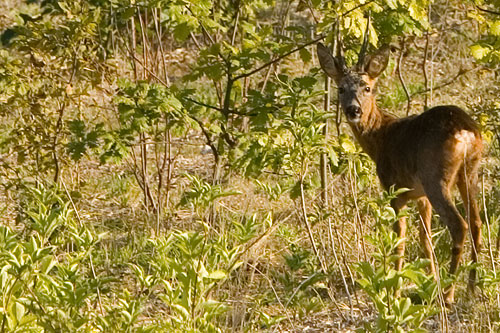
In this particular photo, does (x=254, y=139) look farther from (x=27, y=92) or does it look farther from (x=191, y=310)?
(x=191, y=310)

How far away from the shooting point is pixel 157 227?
254 inches

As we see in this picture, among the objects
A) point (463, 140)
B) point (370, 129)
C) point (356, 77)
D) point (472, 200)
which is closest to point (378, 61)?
point (356, 77)

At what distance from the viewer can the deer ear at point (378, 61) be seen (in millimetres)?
6434

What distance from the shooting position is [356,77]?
6.63 metres

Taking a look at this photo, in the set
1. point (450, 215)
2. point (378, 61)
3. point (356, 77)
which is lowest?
point (450, 215)

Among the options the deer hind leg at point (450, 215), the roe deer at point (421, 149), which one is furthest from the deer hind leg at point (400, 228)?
the deer hind leg at point (450, 215)

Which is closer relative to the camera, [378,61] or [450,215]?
[450,215]

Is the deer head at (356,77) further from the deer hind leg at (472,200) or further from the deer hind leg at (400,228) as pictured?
the deer hind leg at (472,200)

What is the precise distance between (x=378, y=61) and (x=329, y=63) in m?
0.32

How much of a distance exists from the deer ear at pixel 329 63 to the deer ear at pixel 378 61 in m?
0.19

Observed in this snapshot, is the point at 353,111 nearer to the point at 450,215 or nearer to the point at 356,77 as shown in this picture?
the point at 356,77

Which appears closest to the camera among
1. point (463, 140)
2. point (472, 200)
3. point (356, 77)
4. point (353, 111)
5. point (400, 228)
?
point (463, 140)

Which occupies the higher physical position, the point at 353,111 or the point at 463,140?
the point at 353,111

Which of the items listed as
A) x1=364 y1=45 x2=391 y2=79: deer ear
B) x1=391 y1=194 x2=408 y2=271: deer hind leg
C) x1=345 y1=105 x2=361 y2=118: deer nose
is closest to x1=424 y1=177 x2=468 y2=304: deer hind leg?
x1=391 y1=194 x2=408 y2=271: deer hind leg
